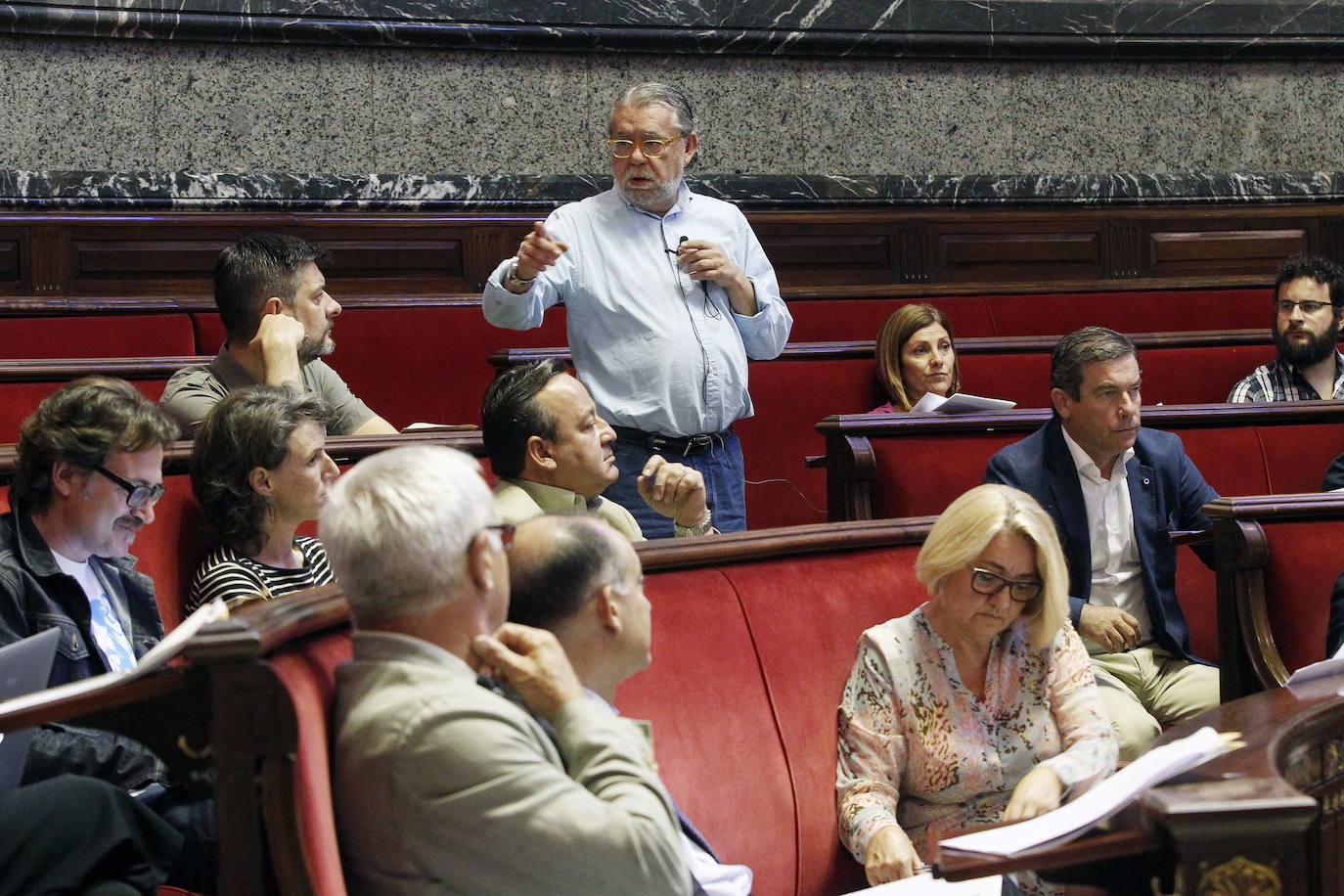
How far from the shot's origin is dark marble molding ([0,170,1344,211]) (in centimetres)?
404

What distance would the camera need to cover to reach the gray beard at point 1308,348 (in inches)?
139

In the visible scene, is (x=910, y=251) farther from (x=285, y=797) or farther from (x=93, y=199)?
(x=285, y=797)

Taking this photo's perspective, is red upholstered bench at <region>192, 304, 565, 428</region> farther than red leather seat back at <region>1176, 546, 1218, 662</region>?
Yes

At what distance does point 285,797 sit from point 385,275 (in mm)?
3326

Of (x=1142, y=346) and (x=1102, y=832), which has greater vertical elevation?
(x=1142, y=346)

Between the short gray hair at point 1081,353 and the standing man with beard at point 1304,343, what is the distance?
41.9 inches

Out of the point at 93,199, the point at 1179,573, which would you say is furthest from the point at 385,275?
the point at 1179,573

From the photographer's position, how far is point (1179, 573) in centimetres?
258

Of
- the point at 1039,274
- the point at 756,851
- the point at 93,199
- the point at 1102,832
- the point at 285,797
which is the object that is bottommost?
the point at 756,851

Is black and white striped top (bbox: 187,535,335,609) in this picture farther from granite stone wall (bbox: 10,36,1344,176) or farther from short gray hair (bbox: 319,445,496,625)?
granite stone wall (bbox: 10,36,1344,176)

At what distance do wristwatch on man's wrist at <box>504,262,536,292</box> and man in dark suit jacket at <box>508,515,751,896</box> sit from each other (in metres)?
1.22

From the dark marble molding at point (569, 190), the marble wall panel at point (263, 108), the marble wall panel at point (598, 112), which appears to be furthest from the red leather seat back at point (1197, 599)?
the marble wall panel at point (263, 108)

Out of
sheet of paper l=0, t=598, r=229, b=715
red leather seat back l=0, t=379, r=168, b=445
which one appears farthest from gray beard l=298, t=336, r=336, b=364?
sheet of paper l=0, t=598, r=229, b=715

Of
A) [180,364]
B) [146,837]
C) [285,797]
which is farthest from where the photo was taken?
[180,364]
